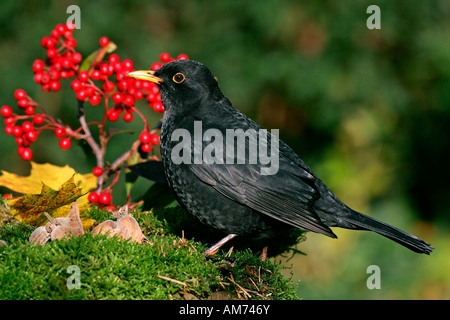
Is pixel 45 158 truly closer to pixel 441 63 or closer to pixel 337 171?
pixel 337 171

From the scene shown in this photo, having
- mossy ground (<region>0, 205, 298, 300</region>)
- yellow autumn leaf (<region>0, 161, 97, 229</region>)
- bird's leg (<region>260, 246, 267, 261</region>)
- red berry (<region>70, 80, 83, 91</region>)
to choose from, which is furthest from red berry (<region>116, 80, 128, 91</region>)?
bird's leg (<region>260, 246, 267, 261</region>)

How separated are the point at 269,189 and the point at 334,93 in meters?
2.86

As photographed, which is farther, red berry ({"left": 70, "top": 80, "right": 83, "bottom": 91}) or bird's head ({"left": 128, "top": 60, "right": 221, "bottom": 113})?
bird's head ({"left": 128, "top": 60, "right": 221, "bottom": 113})

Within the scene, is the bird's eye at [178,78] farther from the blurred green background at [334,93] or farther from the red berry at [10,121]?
the blurred green background at [334,93]

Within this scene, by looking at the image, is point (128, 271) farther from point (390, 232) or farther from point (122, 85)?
point (390, 232)

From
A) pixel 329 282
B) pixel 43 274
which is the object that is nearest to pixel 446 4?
pixel 329 282

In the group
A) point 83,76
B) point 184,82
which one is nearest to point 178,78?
point 184,82

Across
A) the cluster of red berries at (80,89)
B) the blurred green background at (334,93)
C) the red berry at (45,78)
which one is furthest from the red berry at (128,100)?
the blurred green background at (334,93)

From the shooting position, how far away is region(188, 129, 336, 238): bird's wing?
8.60ft

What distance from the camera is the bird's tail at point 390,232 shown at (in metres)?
2.74

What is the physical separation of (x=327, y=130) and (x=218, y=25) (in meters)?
1.60

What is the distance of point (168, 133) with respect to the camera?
289cm

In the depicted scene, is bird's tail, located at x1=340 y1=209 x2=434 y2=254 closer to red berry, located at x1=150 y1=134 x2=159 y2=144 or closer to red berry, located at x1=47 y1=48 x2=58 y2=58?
red berry, located at x1=150 y1=134 x2=159 y2=144

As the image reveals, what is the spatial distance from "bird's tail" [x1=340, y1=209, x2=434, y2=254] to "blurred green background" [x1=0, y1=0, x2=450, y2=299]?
234 cm
